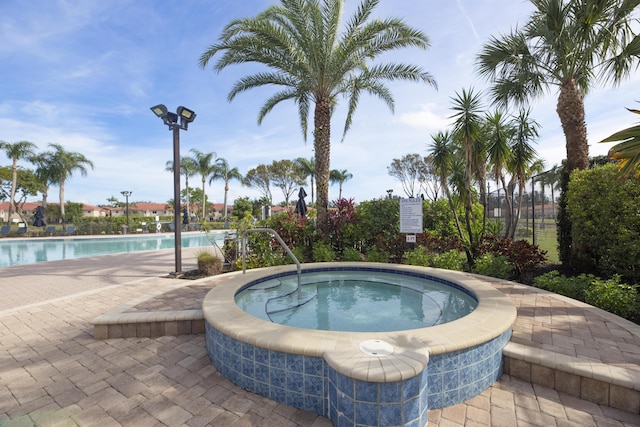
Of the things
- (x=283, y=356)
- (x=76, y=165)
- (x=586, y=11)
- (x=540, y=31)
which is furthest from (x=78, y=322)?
(x=76, y=165)

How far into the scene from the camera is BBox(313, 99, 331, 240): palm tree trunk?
948cm

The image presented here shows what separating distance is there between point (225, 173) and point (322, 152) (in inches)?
1410

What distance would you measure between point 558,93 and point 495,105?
1.51 metres

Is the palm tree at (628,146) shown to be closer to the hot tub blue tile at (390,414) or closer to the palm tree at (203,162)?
the hot tub blue tile at (390,414)

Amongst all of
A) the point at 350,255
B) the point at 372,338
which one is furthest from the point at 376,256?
the point at 372,338

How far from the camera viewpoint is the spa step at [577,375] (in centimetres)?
249

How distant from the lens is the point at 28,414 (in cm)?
248

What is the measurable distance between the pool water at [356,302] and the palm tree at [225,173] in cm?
3621

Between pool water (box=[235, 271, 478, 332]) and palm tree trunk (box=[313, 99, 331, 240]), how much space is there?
272cm

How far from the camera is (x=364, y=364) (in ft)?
7.25

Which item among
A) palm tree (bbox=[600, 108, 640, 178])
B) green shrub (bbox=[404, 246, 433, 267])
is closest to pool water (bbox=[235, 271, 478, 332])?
green shrub (bbox=[404, 246, 433, 267])

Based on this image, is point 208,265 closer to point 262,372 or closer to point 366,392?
point 262,372

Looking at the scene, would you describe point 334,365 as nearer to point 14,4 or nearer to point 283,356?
point 283,356

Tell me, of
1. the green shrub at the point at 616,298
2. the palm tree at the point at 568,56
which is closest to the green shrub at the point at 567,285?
the green shrub at the point at 616,298
